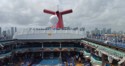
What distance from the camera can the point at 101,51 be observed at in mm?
37906

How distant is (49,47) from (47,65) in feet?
40.8

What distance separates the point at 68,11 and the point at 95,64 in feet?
154

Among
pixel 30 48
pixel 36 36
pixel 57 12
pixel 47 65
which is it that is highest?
pixel 57 12

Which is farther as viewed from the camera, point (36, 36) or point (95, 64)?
point (36, 36)

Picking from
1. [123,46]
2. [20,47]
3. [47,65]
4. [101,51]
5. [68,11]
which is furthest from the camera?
[68,11]

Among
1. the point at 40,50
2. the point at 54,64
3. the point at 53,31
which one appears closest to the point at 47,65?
the point at 54,64

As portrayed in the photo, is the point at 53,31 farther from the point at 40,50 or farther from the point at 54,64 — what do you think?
the point at 54,64

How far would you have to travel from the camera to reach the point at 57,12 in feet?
277

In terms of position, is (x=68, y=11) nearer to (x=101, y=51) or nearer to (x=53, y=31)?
(x=53, y=31)

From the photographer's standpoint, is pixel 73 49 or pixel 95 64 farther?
pixel 73 49

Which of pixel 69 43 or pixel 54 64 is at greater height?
pixel 69 43

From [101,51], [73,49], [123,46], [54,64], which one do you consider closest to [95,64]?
[101,51]

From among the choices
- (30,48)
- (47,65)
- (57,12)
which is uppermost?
(57,12)

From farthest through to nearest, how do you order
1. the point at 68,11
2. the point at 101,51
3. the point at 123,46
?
the point at 68,11, the point at 101,51, the point at 123,46
